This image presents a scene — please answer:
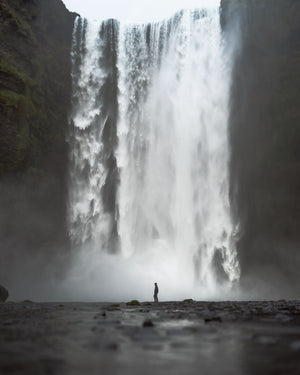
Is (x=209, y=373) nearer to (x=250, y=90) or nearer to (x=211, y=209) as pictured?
(x=211, y=209)

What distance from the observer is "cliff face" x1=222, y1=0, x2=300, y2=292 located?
29062mm

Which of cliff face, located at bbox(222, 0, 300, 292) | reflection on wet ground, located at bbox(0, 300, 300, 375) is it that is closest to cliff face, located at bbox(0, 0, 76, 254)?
cliff face, located at bbox(222, 0, 300, 292)

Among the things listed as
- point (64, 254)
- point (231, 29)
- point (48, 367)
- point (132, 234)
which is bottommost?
point (48, 367)

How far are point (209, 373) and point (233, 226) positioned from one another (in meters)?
26.4

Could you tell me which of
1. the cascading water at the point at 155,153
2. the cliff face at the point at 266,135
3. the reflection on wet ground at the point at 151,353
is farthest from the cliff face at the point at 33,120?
the reflection on wet ground at the point at 151,353

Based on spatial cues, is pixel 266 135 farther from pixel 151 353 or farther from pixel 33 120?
pixel 151 353

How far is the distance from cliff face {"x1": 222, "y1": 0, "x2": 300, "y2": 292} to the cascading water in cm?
128

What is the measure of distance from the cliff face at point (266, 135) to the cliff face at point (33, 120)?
44.3ft

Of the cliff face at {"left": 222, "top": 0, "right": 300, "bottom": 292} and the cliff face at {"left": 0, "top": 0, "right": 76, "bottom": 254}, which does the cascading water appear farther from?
the cliff face at {"left": 222, "top": 0, "right": 300, "bottom": 292}

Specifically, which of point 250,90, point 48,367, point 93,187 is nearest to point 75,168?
point 93,187

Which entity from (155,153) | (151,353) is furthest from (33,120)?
(151,353)

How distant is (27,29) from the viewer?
28484 mm

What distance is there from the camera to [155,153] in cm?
3019

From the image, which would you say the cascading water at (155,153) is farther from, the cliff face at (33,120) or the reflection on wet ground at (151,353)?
the reflection on wet ground at (151,353)
